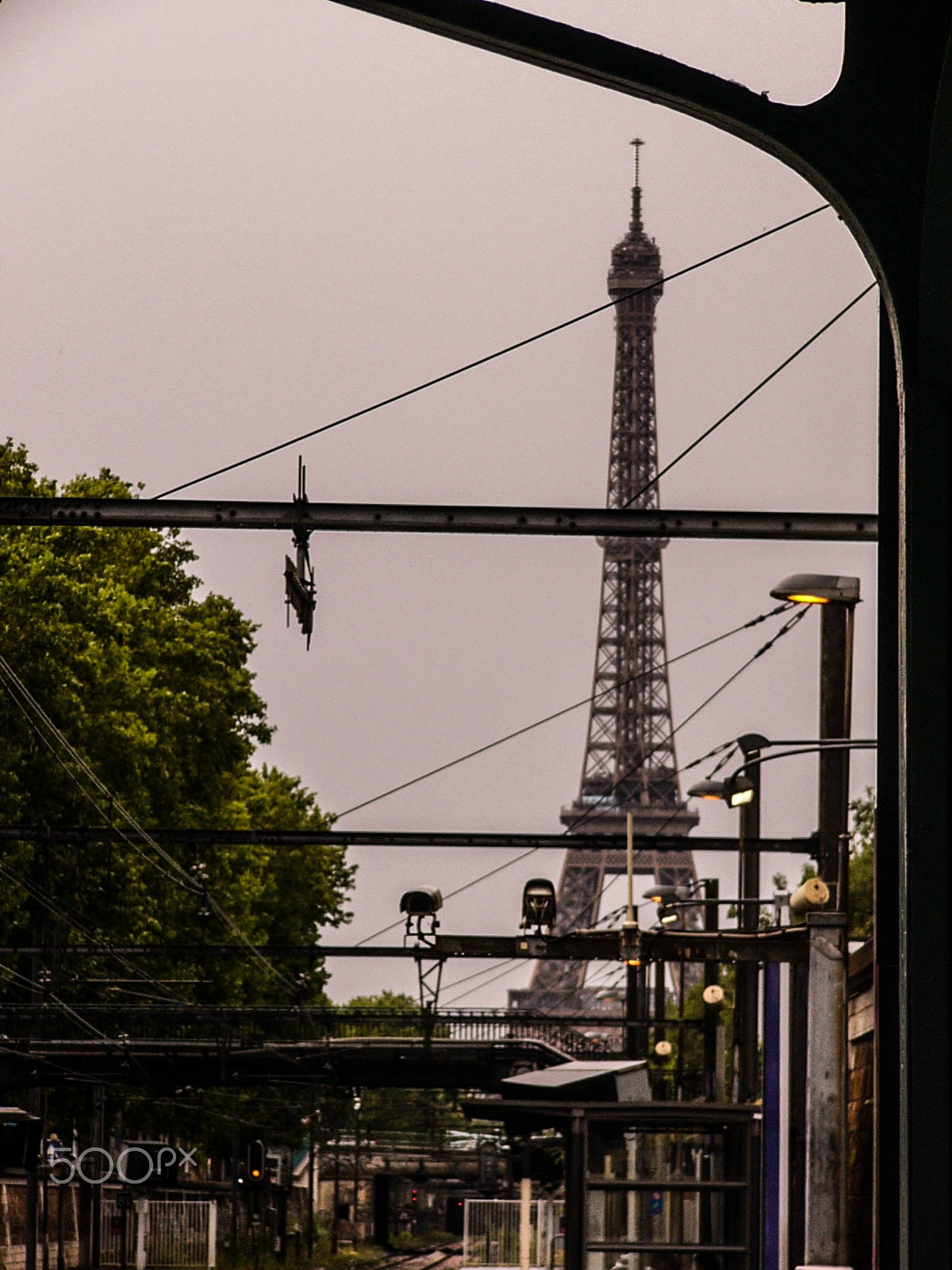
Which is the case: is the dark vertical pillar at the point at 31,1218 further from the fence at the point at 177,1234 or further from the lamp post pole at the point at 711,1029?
the fence at the point at 177,1234

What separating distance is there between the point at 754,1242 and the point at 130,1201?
4245 centimetres

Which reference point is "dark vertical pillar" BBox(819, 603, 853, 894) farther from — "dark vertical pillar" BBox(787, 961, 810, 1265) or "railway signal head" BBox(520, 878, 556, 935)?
"railway signal head" BBox(520, 878, 556, 935)

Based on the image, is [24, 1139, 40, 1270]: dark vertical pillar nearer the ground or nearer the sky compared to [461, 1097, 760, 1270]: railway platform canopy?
nearer the ground

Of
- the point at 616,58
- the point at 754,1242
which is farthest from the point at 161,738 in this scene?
the point at 616,58

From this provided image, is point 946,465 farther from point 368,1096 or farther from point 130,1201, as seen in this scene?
point 368,1096

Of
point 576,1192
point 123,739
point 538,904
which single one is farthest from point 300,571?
point 123,739

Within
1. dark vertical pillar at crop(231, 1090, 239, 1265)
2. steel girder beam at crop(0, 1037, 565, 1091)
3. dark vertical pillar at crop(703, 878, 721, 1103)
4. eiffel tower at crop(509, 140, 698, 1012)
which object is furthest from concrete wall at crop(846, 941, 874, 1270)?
eiffel tower at crop(509, 140, 698, 1012)

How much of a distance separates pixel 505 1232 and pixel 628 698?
208 ft

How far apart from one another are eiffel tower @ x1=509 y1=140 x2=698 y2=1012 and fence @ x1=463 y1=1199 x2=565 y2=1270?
132 feet

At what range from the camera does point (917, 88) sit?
4461 mm

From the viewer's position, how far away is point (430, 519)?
47.6 ft

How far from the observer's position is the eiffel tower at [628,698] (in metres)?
82.7

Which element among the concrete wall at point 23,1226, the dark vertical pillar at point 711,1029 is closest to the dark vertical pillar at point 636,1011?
the dark vertical pillar at point 711,1029

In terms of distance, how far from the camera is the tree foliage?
109 feet
